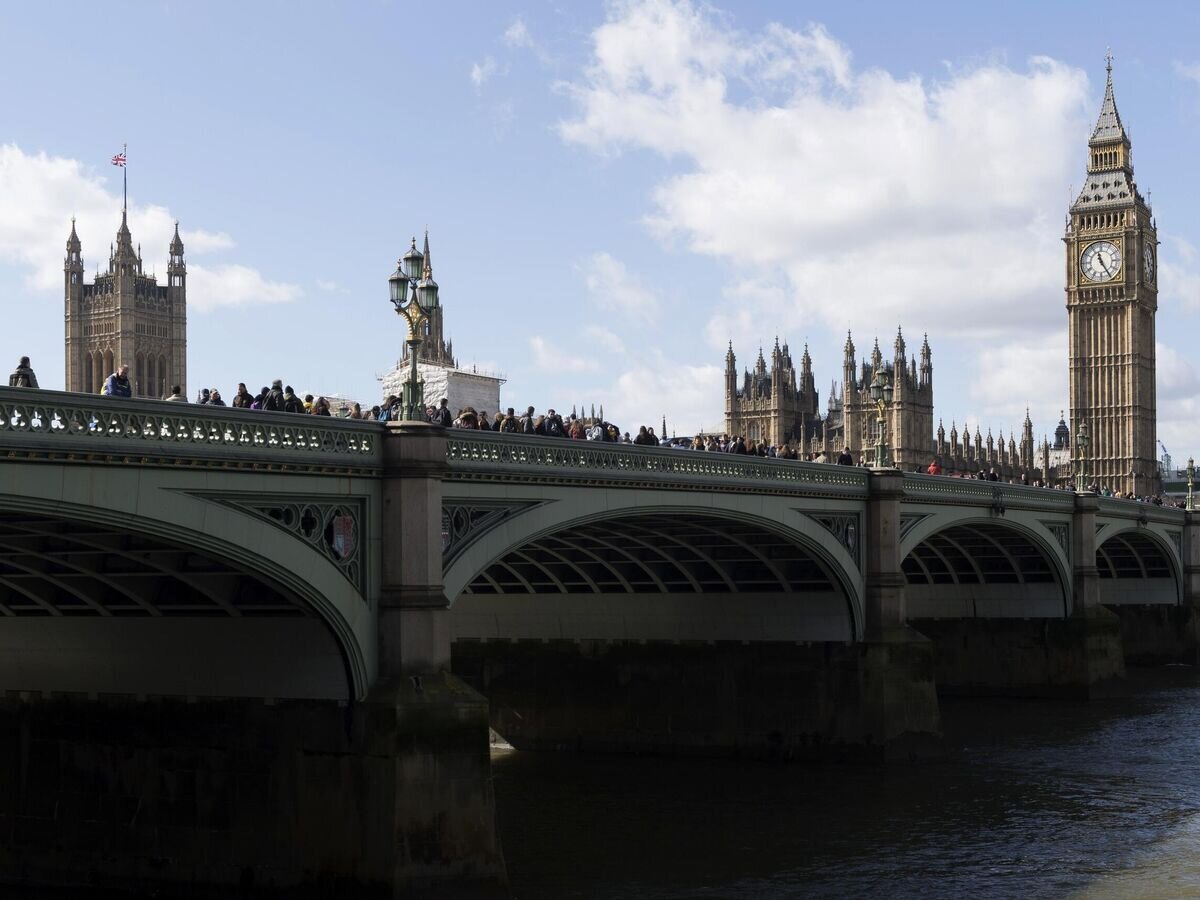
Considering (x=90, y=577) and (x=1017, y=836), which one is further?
(x=1017, y=836)

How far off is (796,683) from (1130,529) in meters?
27.2

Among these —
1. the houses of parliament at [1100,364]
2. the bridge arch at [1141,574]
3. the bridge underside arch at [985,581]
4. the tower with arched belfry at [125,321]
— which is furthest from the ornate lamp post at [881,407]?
the tower with arched belfry at [125,321]

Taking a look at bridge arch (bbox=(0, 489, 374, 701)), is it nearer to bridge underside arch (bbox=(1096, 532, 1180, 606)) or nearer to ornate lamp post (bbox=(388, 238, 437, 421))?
ornate lamp post (bbox=(388, 238, 437, 421))

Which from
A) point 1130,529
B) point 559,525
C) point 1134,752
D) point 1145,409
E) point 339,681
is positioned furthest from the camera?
point 1145,409

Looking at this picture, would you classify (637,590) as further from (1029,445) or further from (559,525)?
(1029,445)

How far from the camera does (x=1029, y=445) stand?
14938 cm

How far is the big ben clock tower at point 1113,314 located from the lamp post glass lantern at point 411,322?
4521 inches

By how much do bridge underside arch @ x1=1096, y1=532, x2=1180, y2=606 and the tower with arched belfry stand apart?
9599 centimetres

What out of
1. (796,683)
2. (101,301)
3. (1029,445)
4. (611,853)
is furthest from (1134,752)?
(101,301)

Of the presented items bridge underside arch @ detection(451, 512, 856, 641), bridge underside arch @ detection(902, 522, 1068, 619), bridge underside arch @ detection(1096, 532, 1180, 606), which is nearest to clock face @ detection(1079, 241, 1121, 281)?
bridge underside arch @ detection(1096, 532, 1180, 606)

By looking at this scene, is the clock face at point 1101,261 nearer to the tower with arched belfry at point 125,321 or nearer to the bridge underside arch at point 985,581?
the tower with arched belfry at point 125,321

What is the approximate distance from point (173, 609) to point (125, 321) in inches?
4968

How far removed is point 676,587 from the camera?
3838 centimetres

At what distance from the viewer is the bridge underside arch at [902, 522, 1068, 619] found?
52.0m
